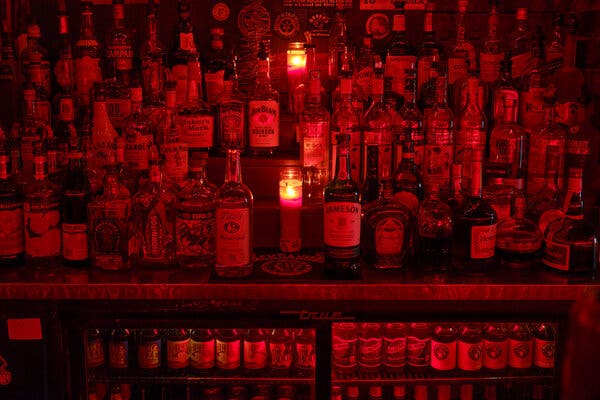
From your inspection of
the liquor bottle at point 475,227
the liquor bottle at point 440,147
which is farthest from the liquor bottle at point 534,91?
the liquor bottle at point 475,227

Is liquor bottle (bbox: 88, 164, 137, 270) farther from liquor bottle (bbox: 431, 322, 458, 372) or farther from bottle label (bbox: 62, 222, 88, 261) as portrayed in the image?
liquor bottle (bbox: 431, 322, 458, 372)

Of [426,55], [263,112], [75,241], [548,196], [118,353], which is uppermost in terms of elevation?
[426,55]

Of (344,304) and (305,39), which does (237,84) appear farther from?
(344,304)

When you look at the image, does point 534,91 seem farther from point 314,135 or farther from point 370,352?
point 370,352

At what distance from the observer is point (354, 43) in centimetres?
249

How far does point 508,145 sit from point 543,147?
0.12m

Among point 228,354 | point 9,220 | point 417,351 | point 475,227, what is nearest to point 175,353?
point 228,354

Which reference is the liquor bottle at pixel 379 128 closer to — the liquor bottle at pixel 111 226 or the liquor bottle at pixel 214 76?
the liquor bottle at pixel 214 76

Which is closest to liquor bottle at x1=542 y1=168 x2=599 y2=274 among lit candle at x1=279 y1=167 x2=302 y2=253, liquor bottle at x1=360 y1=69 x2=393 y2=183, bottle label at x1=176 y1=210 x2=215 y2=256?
liquor bottle at x1=360 y1=69 x2=393 y2=183

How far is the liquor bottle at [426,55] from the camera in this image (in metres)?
2.29

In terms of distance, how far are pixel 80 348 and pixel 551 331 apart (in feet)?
4.67

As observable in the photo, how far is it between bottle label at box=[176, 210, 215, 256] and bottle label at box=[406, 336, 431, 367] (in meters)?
0.70

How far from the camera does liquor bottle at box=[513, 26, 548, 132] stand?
7.29 ft

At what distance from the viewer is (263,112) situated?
2.15 metres
